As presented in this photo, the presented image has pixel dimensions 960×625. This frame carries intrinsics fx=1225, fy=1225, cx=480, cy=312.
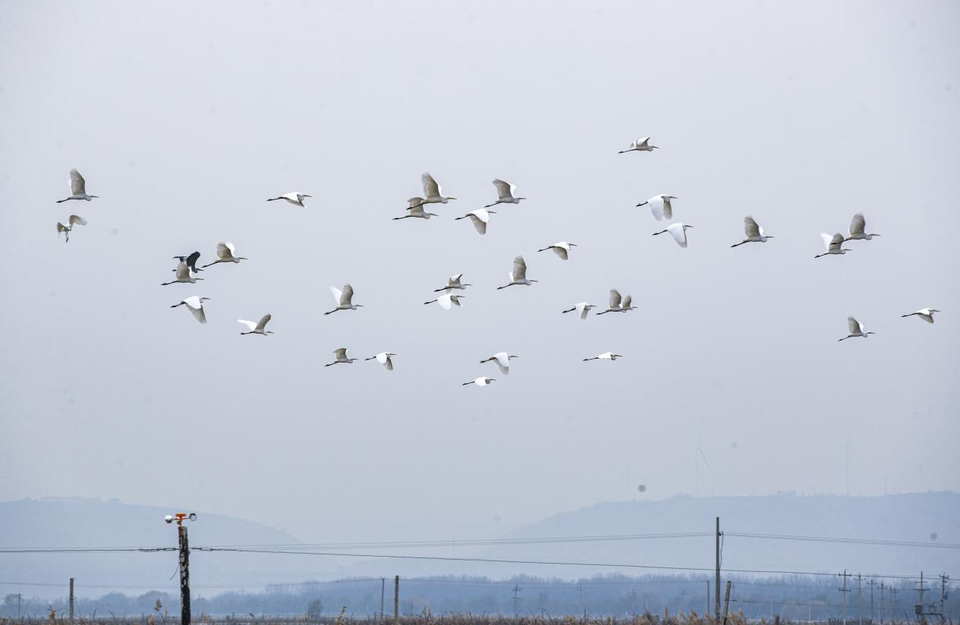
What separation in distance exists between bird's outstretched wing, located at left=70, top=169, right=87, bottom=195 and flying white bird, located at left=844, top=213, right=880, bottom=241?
22066 millimetres

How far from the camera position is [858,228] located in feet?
120

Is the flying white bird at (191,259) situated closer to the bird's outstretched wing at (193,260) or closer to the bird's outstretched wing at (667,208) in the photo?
the bird's outstretched wing at (193,260)

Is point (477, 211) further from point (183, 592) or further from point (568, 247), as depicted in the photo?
point (183, 592)

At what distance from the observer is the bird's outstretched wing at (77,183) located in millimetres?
33219

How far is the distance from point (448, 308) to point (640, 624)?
14.4m

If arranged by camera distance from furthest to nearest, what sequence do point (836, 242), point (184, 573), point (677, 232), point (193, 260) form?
1. point (836, 242)
2. point (193, 260)
3. point (677, 232)
4. point (184, 573)

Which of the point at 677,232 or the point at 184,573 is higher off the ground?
the point at 677,232

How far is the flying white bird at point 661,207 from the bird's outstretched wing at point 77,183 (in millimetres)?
15221

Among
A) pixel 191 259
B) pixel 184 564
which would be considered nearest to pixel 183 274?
pixel 191 259

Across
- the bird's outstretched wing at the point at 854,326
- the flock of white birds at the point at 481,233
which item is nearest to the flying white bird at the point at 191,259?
the flock of white birds at the point at 481,233

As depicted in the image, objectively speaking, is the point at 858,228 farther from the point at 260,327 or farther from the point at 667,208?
the point at 260,327

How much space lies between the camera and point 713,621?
111 ft

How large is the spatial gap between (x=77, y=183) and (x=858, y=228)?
22.6m

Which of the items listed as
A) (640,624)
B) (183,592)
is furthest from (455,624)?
(183,592)
